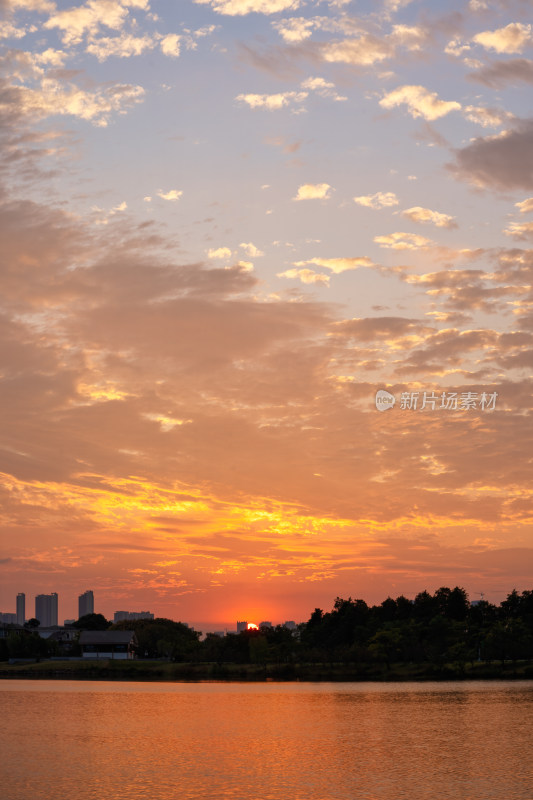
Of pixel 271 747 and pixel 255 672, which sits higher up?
pixel 271 747

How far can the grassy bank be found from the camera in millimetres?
147625

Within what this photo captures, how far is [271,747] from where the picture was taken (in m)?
59.9

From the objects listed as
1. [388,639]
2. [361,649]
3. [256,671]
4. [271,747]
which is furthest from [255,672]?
[271,747]

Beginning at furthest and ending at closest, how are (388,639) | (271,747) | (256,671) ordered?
(256,671)
(388,639)
(271,747)

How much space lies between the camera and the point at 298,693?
117 m

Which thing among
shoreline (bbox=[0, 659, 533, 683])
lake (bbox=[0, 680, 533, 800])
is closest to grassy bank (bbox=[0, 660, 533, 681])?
shoreline (bbox=[0, 659, 533, 683])

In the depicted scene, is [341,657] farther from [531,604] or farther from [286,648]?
[531,604]

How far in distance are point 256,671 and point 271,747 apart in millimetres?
112206

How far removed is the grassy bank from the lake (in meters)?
40.9

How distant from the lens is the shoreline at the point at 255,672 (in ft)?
482

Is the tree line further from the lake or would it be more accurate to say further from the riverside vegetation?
the lake

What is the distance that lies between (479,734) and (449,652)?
91159mm

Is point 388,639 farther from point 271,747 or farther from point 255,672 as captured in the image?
point 271,747

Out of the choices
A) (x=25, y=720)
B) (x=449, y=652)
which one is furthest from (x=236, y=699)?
(x=449, y=652)
